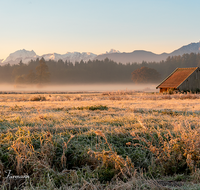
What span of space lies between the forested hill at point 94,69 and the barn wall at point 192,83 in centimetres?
8475

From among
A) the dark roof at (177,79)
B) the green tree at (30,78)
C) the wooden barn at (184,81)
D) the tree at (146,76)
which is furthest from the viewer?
the green tree at (30,78)

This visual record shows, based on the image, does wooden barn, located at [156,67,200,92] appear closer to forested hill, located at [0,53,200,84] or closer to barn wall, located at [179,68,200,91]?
barn wall, located at [179,68,200,91]

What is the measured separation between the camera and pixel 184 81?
38.4 m

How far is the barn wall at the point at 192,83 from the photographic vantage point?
3831 centimetres

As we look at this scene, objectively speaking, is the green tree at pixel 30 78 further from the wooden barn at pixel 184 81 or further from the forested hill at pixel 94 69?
the wooden barn at pixel 184 81

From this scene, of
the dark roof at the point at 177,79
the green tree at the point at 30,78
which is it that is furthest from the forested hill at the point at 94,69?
the dark roof at the point at 177,79

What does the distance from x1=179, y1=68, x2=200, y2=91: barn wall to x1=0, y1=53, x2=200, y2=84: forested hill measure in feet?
278

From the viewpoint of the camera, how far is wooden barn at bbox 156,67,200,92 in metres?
38.2

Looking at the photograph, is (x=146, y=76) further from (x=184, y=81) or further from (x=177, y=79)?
(x=184, y=81)

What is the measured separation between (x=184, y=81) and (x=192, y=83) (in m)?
2.10

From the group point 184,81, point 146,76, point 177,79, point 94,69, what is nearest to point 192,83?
point 184,81

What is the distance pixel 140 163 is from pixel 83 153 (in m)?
1.58

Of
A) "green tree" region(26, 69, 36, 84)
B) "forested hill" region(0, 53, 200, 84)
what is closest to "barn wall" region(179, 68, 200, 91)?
"green tree" region(26, 69, 36, 84)

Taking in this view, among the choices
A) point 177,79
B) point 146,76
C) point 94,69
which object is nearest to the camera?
point 177,79
